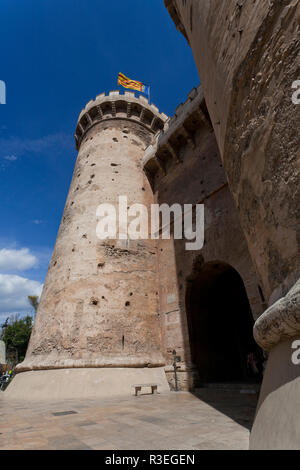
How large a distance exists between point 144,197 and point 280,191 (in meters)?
9.92

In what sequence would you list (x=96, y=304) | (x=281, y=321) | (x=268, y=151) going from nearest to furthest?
(x=281, y=321)
(x=268, y=151)
(x=96, y=304)

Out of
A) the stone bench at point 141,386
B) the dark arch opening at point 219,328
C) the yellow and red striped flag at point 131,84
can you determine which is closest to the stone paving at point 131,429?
the stone bench at point 141,386

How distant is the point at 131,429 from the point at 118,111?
15229 mm

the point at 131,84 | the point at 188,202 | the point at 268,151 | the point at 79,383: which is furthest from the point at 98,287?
the point at 131,84

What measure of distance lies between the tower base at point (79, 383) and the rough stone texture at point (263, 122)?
242 inches

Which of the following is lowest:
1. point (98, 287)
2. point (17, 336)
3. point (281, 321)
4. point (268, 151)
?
point (17, 336)

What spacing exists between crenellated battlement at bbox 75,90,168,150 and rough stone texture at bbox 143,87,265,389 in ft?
10.4

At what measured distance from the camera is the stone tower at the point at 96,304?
7539 mm

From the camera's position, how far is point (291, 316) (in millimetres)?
1915

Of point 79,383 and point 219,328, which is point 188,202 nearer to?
point 219,328

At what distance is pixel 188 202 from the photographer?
10117 mm

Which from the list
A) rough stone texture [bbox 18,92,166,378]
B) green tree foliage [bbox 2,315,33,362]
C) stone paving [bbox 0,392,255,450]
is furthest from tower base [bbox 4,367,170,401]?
green tree foliage [bbox 2,315,33,362]

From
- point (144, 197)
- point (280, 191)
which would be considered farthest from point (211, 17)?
point (144, 197)
